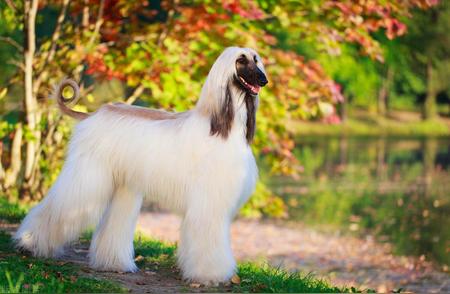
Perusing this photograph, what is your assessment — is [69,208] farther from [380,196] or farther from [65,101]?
[380,196]

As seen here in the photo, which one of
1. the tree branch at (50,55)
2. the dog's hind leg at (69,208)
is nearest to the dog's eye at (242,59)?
the dog's hind leg at (69,208)

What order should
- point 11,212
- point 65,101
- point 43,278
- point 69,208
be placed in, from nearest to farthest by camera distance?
point 43,278 < point 69,208 < point 65,101 < point 11,212

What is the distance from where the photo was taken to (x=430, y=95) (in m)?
43.1

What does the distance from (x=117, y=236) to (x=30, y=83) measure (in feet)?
12.7

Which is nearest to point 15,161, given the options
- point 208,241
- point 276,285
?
point 208,241

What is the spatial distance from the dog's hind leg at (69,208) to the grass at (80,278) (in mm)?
132

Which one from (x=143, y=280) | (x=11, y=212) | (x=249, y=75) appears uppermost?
(x=249, y=75)

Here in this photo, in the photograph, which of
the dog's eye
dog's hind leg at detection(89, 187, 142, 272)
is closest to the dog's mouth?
the dog's eye

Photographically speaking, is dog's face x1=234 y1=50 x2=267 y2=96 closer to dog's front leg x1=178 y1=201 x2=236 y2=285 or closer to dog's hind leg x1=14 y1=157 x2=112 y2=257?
dog's front leg x1=178 y1=201 x2=236 y2=285

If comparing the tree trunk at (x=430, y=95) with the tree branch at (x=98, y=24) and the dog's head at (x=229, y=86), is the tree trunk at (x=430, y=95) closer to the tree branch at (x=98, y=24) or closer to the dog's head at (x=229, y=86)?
the tree branch at (x=98, y=24)

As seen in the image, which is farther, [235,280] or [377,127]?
[377,127]

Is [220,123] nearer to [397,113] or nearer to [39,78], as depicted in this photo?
[39,78]

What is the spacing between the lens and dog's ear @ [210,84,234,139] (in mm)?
4773

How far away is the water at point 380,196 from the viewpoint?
1201 centimetres
